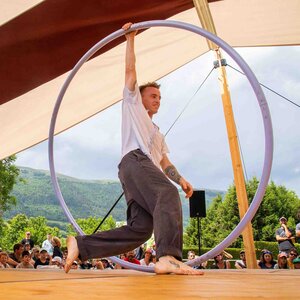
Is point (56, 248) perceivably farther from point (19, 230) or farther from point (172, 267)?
point (19, 230)

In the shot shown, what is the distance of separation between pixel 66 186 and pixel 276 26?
113969 millimetres

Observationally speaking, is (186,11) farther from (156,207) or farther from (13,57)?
(156,207)

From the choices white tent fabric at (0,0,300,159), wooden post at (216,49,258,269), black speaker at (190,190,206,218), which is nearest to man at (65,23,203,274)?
white tent fabric at (0,0,300,159)

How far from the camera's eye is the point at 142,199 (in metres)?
2.49

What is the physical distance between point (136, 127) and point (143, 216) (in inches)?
18.9

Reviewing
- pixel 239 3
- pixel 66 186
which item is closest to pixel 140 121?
pixel 239 3

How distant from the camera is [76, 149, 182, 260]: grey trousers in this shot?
226 cm

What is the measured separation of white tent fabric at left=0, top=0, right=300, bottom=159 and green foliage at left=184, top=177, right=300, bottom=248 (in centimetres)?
2115

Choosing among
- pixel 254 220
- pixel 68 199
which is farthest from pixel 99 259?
pixel 68 199

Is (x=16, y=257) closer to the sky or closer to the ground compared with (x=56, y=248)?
closer to the ground

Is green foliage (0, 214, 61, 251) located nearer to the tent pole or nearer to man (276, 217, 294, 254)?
man (276, 217, 294, 254)

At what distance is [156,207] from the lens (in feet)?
7.57

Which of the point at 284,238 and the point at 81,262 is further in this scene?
the point at 284,238

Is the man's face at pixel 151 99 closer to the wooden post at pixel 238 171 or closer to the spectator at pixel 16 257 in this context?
the wooden post at pixel 238 171
